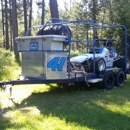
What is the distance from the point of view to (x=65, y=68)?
274 inches

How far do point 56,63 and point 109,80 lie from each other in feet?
8.78

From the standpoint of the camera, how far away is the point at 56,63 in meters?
6.75

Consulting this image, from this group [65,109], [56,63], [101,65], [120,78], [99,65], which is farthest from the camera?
[120,78]

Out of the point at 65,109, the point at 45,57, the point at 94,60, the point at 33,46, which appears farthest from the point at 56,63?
the point at 94,60

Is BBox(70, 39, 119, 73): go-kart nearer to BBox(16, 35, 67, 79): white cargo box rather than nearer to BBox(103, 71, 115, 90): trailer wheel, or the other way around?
BBox(103, 71, 115, 90): trailer wheel

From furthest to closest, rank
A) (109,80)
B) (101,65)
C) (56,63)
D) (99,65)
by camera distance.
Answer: (109,80)
(101,65)
(99,65)
(56,63)

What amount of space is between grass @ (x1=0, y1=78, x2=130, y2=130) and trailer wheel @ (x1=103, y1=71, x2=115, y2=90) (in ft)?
0.77

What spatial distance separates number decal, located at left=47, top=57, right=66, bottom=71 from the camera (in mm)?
6688

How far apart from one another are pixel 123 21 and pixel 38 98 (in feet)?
43.7

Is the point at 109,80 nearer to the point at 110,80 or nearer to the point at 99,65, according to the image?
the point at 110,80

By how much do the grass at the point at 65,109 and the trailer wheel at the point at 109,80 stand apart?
23cm

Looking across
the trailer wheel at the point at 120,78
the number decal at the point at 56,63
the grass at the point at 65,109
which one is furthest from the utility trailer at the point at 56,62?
the grass at the point at 65,109

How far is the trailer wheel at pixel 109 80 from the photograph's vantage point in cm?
819

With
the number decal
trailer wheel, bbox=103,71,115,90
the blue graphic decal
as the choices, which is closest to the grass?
trailer wheel, bbox=103,71,115,90
